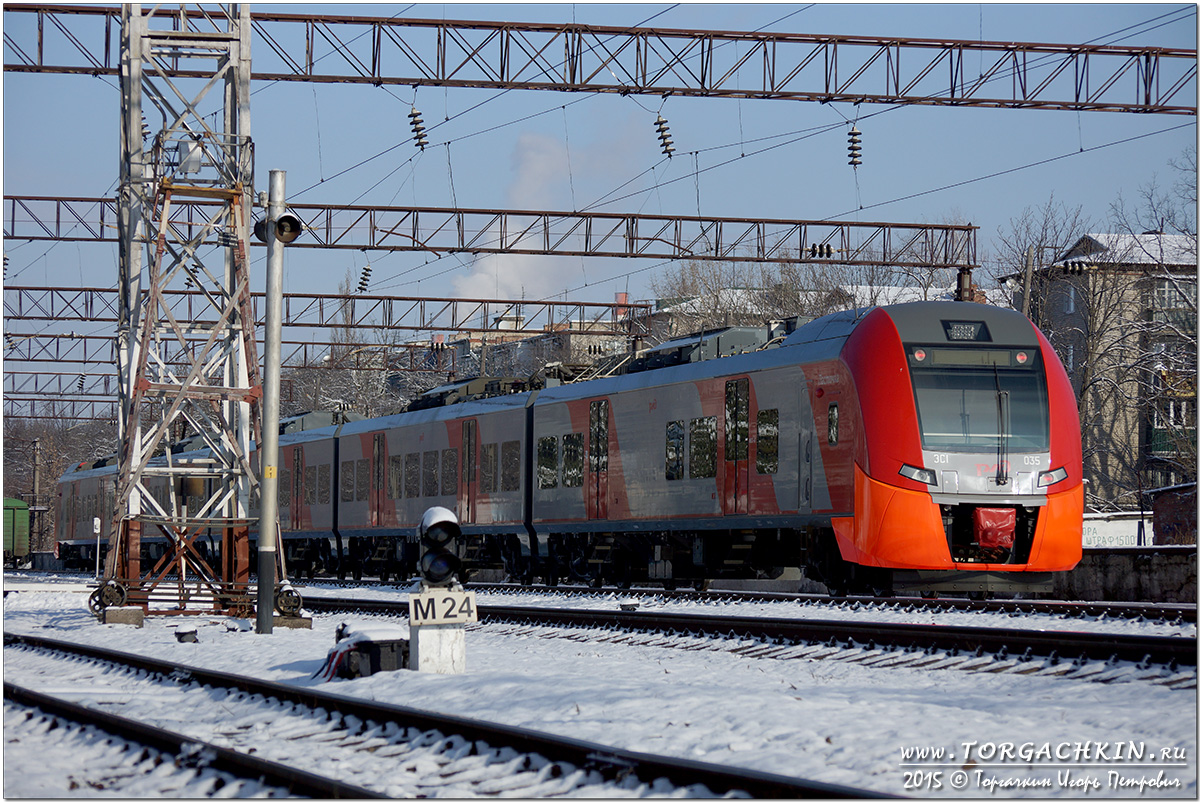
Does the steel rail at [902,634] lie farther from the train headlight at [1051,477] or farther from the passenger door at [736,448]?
the passenger door at [736,448]

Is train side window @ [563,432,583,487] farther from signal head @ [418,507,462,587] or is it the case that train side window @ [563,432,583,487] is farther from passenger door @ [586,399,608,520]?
signal head @ [418,507,462,587]

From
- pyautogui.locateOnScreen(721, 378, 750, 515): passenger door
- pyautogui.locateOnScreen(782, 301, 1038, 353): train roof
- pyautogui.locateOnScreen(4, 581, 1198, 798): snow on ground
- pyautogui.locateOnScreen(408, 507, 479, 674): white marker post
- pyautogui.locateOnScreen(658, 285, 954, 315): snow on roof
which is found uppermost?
pyautogui.locateOnScreen(658, 285, 954, 315): snow on roof

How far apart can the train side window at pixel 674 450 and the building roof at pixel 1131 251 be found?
95.5ft

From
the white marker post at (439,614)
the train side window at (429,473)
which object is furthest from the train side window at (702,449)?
the train side window at (429,473)

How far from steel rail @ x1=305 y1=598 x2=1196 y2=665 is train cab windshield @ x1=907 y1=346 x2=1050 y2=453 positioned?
269cm

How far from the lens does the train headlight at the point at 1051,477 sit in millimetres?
14977

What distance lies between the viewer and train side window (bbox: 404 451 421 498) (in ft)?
92.3

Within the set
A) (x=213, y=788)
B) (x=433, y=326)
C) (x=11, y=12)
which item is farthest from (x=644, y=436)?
(x=433, y=326)

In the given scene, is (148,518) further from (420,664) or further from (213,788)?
(213,788)

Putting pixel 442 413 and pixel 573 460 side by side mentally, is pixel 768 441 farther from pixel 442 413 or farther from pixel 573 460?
pixel 442 413

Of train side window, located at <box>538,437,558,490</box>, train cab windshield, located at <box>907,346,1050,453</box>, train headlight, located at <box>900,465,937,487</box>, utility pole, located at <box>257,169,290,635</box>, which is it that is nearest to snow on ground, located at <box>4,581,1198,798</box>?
utility pole, located at <box>257,169,290,635</box>

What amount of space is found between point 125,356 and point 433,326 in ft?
75.7

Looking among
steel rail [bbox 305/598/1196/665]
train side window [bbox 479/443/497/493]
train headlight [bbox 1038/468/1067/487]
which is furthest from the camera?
train side window [bbox 479/443/497/493]

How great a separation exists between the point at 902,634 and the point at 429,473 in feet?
55.2
